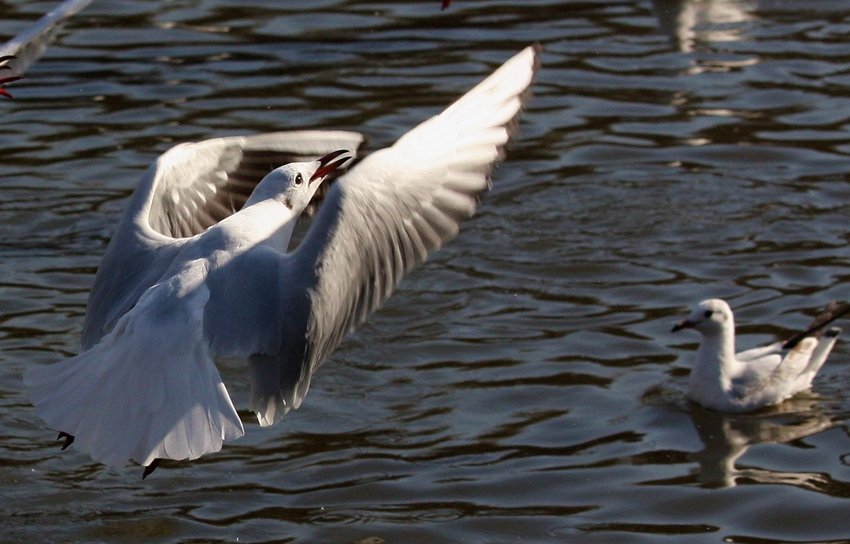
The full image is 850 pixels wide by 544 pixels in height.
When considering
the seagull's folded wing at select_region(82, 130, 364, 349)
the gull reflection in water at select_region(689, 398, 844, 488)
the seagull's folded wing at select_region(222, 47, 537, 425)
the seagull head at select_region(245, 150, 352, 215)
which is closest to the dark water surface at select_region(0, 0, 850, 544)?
the gull reflection in water at select_region(689, 398, 844, 488)

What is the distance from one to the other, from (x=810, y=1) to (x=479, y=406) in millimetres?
7612

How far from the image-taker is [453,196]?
5.29m

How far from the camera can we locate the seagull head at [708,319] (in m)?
7.04

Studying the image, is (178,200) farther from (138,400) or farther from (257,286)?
(138,400)

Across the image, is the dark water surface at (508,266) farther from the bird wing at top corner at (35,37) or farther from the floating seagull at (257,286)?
the bird wing at top corner at (35,37)

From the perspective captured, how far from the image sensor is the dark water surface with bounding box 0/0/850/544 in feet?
20.1

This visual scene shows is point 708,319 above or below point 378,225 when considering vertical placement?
below

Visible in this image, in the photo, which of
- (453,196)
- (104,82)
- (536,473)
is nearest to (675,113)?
(104,82)

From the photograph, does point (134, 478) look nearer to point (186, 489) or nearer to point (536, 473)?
point (186, 489)

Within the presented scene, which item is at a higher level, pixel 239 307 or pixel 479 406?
pixel 239 307

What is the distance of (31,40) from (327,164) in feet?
9.88

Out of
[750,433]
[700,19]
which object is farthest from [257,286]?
[700,19]

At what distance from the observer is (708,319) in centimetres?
704

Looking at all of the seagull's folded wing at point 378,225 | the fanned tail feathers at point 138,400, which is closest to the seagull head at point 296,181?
the seagull's folded wing at point 378,225
